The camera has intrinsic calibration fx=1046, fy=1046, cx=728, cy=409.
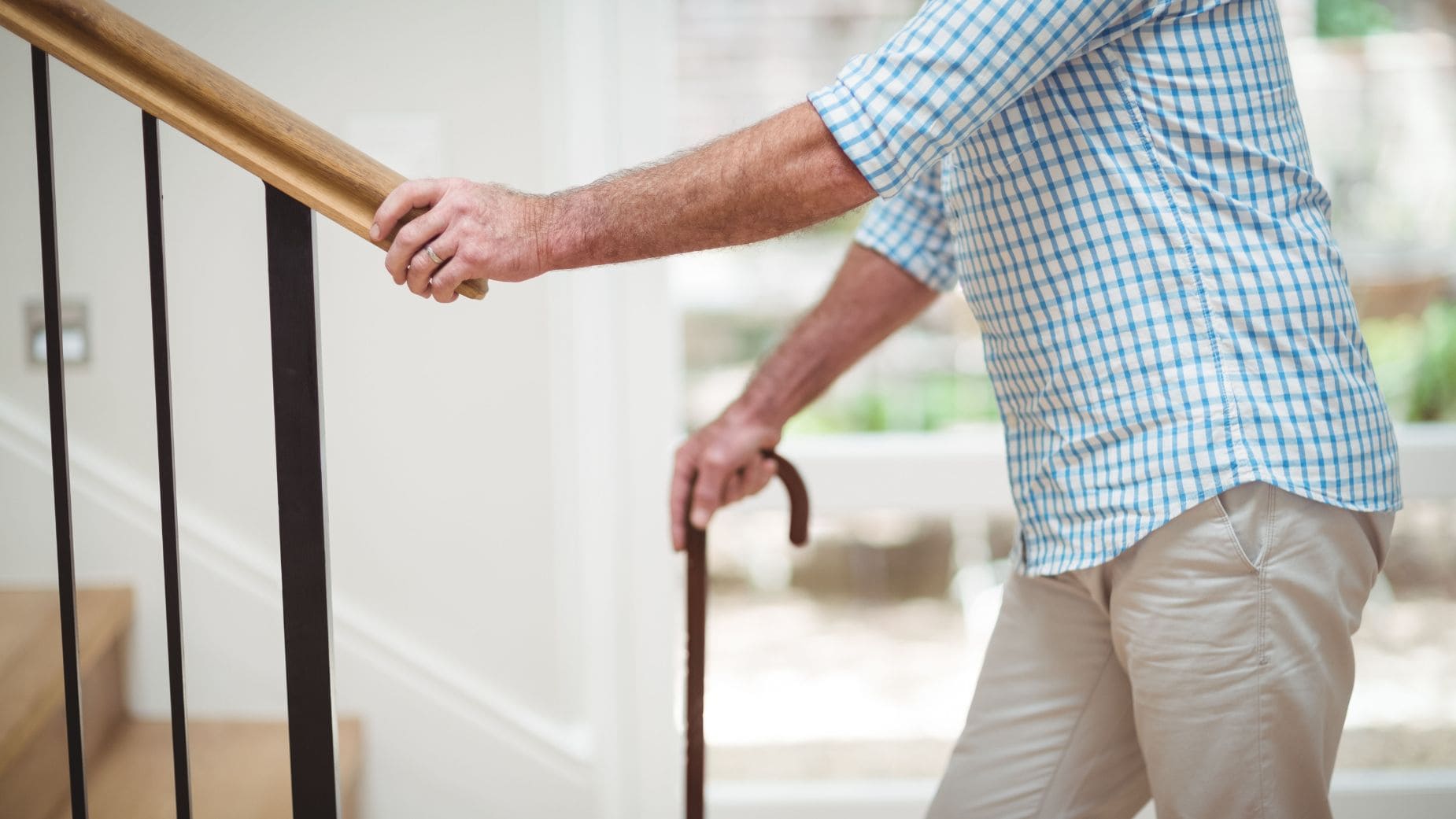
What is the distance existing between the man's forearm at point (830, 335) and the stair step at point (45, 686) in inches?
33.1

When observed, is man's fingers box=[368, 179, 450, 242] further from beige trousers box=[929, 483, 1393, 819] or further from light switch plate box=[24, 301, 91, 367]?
light switch plate box=[24, 301, 91, 367]

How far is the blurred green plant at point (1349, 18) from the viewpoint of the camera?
190 centimetres

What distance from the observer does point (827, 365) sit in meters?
1.24

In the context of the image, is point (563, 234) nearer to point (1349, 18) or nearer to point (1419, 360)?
point (1349, 18)

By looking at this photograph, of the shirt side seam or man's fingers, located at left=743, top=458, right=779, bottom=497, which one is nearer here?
the shirt side seam

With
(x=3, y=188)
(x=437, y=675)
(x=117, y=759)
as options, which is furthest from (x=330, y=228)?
(x=117, y=759)

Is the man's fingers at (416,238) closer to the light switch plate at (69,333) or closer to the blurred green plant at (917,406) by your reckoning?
the light switch plate at (69,333)

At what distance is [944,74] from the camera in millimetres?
780

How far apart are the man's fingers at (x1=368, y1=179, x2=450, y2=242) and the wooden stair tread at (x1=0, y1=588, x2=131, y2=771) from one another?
744 mm

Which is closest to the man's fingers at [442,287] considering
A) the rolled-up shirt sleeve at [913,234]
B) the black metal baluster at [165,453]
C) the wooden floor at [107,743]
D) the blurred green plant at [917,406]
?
the black metal baluster at [165,453]

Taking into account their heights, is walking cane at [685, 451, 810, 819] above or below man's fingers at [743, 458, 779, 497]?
below

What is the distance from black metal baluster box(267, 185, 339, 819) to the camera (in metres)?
0.80

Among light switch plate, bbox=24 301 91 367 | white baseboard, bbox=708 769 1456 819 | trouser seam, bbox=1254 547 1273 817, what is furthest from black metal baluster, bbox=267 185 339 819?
white baseboard, bbox=708 769 1456 819

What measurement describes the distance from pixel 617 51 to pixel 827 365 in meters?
0.77
